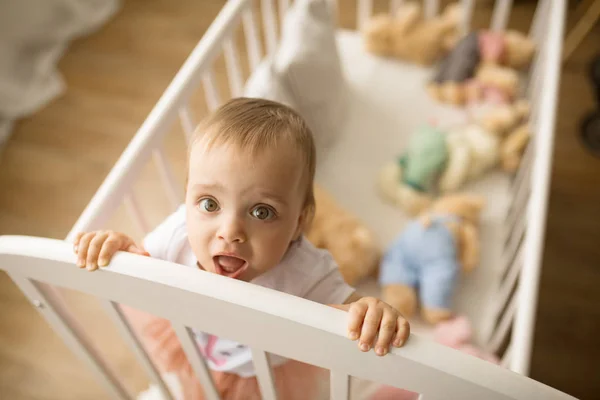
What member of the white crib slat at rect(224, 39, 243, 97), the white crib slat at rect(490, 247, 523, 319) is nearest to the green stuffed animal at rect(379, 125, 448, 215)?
the white crib slat at rect(490, 247, 523, 319)

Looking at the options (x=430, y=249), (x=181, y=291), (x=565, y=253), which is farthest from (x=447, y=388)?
(x=565, y=253)

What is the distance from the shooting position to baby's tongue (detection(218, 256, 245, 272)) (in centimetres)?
66

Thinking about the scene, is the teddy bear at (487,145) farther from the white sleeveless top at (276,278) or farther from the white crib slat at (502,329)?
the white sleeveless top at (276,278)

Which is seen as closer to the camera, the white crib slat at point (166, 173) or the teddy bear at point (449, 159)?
the white crib slat at point (166, 173)

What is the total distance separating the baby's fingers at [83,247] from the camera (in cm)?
57

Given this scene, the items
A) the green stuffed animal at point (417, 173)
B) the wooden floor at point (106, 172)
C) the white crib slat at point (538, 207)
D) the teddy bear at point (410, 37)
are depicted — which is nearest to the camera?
the white crib slat at point (538, 207)

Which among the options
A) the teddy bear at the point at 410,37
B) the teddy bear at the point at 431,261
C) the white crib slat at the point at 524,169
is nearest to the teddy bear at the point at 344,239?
the teddy bear at the point at 431,261

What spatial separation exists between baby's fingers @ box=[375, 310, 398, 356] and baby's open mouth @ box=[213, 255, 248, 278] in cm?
20

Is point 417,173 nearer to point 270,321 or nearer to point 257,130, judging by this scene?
point 257,130

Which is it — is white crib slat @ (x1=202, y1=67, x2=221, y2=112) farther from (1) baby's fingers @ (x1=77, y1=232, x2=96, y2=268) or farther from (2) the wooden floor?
(2) the wooden floor

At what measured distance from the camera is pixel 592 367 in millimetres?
1396

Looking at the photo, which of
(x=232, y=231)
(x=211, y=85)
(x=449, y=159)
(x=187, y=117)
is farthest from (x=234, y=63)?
(x=232, y=231)

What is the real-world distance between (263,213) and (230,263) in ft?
0.24

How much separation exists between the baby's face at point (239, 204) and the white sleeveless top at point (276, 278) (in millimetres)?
91
